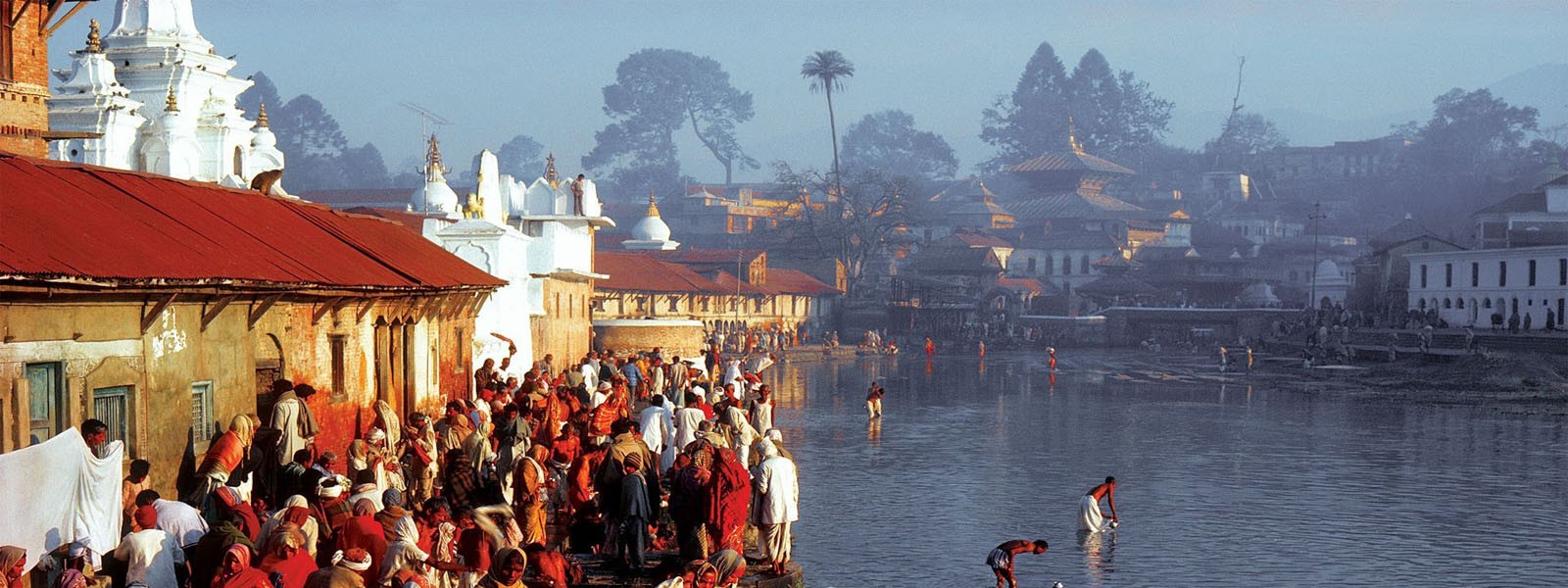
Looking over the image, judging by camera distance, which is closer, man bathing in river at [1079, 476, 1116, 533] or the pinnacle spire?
man bathing in river at [1079, 476, 1116, 533]

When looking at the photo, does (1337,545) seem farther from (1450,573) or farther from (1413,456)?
(1413,456)

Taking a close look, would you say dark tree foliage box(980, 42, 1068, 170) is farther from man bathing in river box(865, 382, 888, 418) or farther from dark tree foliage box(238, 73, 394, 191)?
man bathing in river box(865, 382, 888, 418)

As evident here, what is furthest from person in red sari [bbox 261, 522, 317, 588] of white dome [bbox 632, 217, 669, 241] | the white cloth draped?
white dome [bbox 632, 217, 669, 241]

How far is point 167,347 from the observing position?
46.1ft

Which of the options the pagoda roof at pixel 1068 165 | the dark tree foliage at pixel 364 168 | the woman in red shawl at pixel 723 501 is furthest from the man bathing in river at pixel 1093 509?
the dark tree foliage at pixel 364 168

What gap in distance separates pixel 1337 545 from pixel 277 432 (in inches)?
507

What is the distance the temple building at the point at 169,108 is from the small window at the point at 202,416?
25.0m

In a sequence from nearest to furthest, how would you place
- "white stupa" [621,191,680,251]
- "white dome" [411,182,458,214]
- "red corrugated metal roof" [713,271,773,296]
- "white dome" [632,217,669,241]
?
"white dome" [411,182,458,214] → "white stupa" [621,191,680,251] → "white dome" [632,217,669,241] → "red corrugated metal roof" [713,271,773,296]

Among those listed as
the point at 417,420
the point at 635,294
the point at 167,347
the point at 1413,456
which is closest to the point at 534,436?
the point at 417,420

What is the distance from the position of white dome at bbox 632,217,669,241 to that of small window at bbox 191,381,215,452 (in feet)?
178

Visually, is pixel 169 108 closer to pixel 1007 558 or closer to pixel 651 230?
pixel 1007 558

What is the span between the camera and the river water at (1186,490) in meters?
19.4

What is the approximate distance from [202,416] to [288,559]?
19.1 ft

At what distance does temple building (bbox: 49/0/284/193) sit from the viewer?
38.8 m
